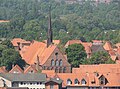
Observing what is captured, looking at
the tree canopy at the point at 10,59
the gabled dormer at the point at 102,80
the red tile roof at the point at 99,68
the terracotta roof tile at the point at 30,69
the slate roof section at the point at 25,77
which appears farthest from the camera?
the tree canopy at the point at 10,59

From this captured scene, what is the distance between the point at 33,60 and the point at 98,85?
52.6ft

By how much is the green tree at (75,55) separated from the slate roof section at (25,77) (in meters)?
13.8

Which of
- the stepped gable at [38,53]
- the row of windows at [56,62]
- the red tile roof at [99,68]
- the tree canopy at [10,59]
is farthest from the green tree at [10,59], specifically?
the red tile roof at [99,68]

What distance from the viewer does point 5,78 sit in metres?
71.6

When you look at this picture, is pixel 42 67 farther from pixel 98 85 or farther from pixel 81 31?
pixel 81 31

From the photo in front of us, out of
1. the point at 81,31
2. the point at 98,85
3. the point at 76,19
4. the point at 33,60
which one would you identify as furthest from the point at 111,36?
the point at 98,85

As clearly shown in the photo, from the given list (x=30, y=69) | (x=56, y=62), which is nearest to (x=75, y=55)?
(x=56, y=62)

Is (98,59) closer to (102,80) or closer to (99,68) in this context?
(99,68)

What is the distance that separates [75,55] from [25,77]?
16041 mm

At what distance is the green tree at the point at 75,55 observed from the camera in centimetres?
8666

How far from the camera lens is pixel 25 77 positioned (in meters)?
72.2

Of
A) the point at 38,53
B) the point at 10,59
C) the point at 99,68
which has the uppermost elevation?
the point at 38,53

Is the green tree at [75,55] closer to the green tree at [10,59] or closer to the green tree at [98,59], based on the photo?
the green tree at [98,59]

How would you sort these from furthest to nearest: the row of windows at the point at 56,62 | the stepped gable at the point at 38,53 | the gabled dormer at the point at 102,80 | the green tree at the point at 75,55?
the green tree at the point at 75,55
the stepped gable at the point at 38,53
the row of windows at the point at 56,62
the gabled dormer at the point at 102,80
